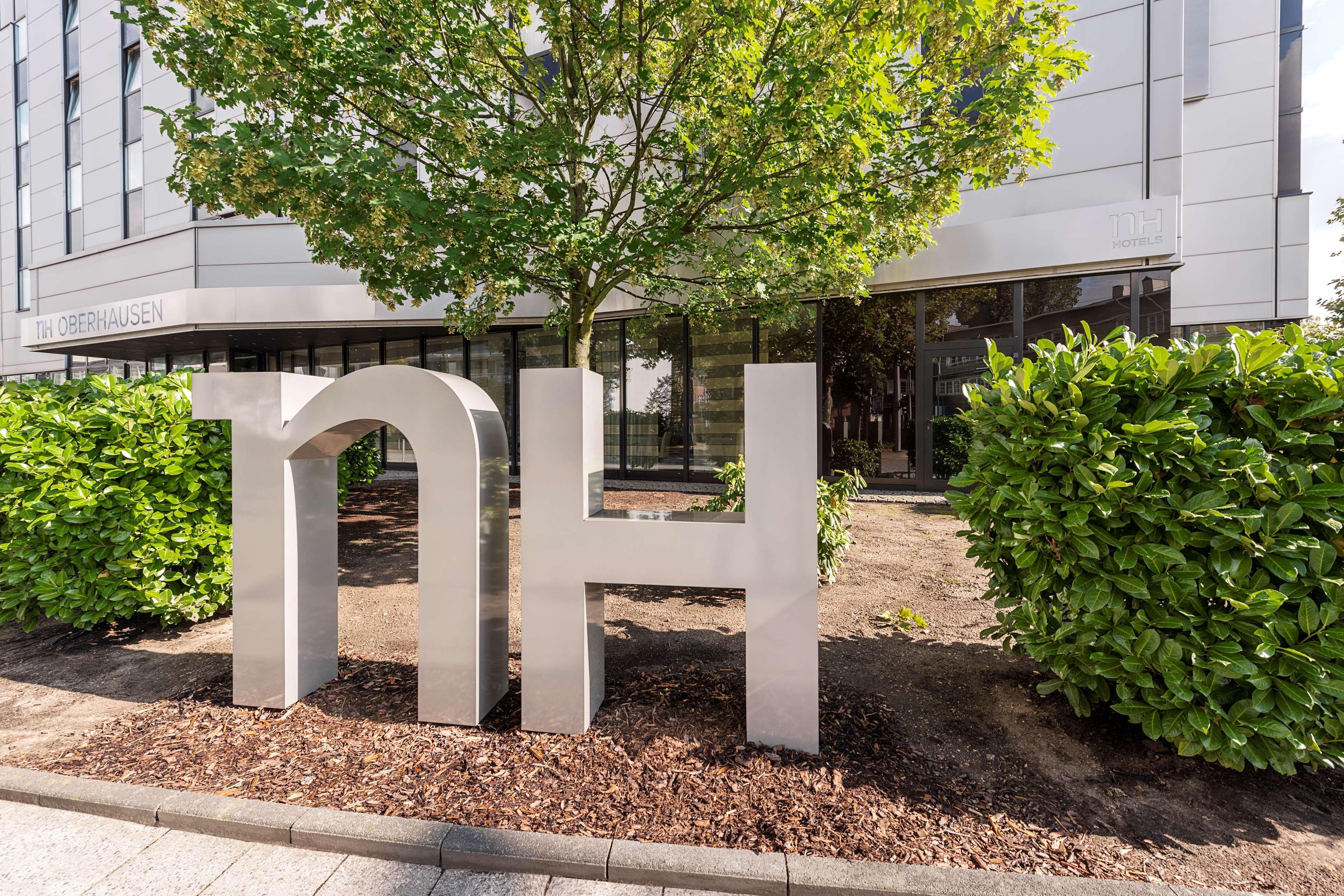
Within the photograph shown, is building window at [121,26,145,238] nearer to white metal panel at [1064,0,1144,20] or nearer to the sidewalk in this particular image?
the sidewalk

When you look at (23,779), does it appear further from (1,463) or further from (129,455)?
(1,463)

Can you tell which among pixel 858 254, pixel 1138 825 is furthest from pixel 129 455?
pixel 858 254

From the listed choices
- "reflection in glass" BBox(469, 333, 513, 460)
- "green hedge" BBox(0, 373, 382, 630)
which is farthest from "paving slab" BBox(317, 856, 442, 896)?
"reflection in glass" BBox(469, 333, 513, 460)

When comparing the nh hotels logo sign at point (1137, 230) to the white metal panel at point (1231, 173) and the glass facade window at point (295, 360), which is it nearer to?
the white metal panel at point (1231, 173)

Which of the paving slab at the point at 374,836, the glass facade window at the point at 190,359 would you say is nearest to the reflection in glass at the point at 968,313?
the paving slab at the point at 374,836

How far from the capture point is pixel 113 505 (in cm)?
396

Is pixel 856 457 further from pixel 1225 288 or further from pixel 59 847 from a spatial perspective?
pixel 59 847

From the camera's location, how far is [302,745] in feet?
9.21

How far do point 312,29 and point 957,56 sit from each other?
5.79 m

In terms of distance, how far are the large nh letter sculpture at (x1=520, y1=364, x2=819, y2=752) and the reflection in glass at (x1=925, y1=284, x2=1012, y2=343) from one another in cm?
932

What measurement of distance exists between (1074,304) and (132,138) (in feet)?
80.5

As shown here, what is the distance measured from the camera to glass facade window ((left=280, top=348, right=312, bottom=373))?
1717cm

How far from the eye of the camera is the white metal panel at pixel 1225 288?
43.5ft

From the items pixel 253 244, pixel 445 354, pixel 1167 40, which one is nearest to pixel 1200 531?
pixel 1167 40
